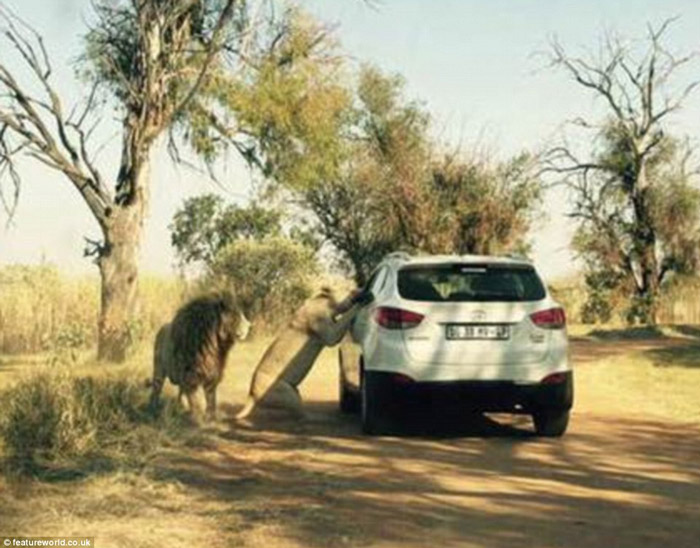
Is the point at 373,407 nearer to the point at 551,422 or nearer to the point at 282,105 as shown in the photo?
the point at 551,422

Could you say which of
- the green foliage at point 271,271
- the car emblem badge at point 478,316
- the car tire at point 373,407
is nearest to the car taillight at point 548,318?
the car emblem badge at point 478,316

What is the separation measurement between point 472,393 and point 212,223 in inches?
1056

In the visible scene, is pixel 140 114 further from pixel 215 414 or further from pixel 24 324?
pixel 215 414

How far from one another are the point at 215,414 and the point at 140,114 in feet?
36.7

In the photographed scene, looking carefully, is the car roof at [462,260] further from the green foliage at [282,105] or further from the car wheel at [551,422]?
the green foliage at [282,105]

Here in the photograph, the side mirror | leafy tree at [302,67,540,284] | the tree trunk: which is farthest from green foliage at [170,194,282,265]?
the side mirror

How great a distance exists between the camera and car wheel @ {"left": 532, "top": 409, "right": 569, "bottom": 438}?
11.7 metres

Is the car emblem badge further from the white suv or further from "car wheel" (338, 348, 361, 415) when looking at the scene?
"car wheel" (338, 348, 361, 415)

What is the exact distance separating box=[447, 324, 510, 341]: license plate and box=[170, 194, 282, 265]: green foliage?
2348 centimetres

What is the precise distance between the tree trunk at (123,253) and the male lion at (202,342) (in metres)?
9.77

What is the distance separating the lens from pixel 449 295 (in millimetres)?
11648

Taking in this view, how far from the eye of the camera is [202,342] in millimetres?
12125

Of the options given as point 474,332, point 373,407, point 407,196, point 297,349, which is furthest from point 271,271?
point 474,332

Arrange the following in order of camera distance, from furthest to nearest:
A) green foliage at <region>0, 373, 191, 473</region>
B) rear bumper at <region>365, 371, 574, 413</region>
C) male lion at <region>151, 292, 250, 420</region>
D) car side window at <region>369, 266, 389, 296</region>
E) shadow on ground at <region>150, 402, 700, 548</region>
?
car side window at <region>369, 266, 389, 296</region>
male lion at <region>151, 292, 250, 420</region>
rear bumper at <region>365, 371, 574, 413</region>
green foliage at <region>0, 373, 191, 473</region>
shadow on ground at <region>150, 402, 700, 548</region>
